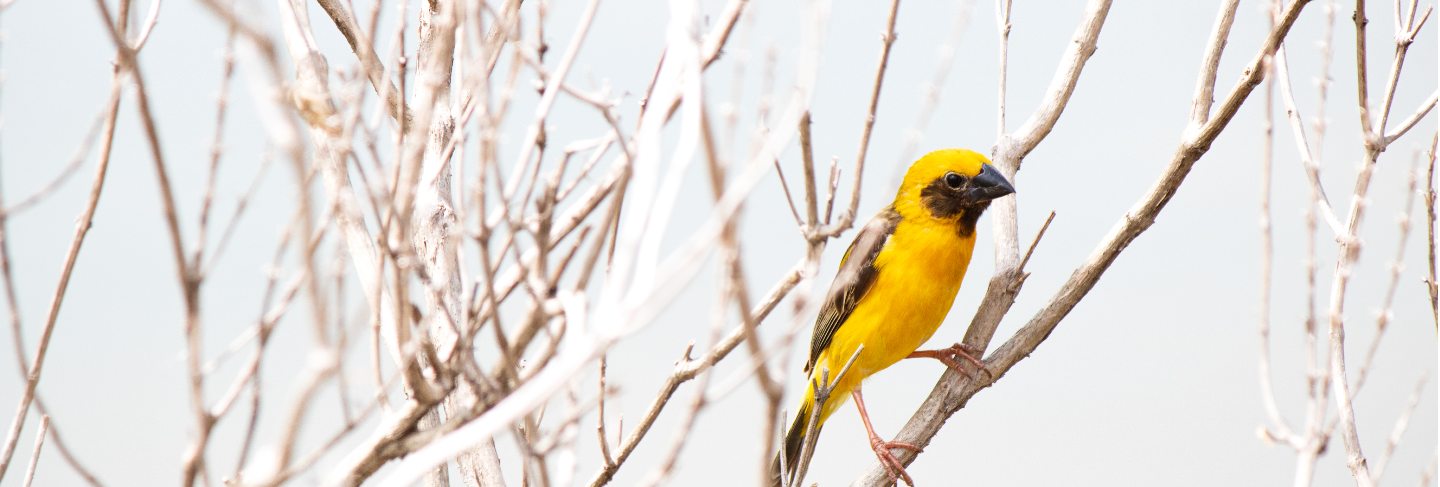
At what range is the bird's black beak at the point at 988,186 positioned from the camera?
3.70m

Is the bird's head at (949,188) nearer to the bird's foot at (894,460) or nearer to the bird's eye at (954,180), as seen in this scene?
the bird's eye at (954,180)

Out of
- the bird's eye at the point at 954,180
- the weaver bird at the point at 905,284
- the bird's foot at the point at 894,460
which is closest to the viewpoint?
the bird's foot at the point at 894,460

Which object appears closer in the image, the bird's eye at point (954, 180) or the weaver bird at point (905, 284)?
the weaver bird at point (905, 284)

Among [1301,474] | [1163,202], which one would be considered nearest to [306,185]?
[1301,474]

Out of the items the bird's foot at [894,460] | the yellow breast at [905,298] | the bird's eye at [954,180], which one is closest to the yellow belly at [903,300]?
the yellow breast at [905,298]

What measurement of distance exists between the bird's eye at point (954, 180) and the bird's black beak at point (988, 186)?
0.09m

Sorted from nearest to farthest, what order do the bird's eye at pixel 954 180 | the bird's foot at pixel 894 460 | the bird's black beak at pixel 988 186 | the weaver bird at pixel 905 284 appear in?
the bird's foot at pixel 894 460 → the bird's black beak at pixel 988 186 → the weaver bird at pixel 905 284 → the bird's eye at pixel 954 180

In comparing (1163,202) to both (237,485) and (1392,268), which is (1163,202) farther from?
(237,485)

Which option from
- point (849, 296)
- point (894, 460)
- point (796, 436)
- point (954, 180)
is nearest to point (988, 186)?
point (954, 180)

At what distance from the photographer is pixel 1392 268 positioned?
209cm

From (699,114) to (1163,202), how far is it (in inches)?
88.9

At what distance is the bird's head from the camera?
3.85 metres

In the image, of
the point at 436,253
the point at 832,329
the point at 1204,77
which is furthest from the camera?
the point at 832,329

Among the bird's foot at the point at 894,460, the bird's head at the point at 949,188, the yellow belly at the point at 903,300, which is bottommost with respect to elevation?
the bird's foot at the point at 894,460
